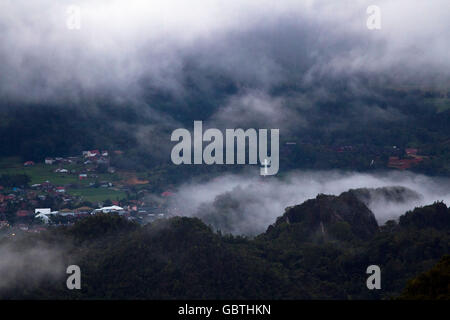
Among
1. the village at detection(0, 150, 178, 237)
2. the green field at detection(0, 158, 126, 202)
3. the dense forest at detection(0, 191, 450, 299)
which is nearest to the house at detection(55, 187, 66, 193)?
the village at detection(0, 150, 178, 237)

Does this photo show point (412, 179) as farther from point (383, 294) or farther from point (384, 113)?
point (383, 294)

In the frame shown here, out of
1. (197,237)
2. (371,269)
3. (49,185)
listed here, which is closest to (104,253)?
(197,237)

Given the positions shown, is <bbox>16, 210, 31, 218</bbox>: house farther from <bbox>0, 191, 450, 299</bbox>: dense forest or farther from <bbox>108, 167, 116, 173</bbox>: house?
<bbox>0, 191, 450, 299</bbox>: dense forest

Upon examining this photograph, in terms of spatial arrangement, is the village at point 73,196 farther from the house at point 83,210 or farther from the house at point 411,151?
the house at point 411,151

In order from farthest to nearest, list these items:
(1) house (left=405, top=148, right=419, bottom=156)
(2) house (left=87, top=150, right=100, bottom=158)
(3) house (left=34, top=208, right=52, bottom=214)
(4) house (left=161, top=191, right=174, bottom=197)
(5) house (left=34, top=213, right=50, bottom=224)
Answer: (1) house (left=405, top=148, right=419, bottom=156), (2) house (left=87, top=150, right=100, bottom=158), (4) house (left=161, top=191, right=174, bottom=197), (3) house (left=34, top=208, right=52, bottom=214), (5) house (left=34, top=213, right=50, bottom=224)

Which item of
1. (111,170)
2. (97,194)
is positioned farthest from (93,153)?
(97,194)
